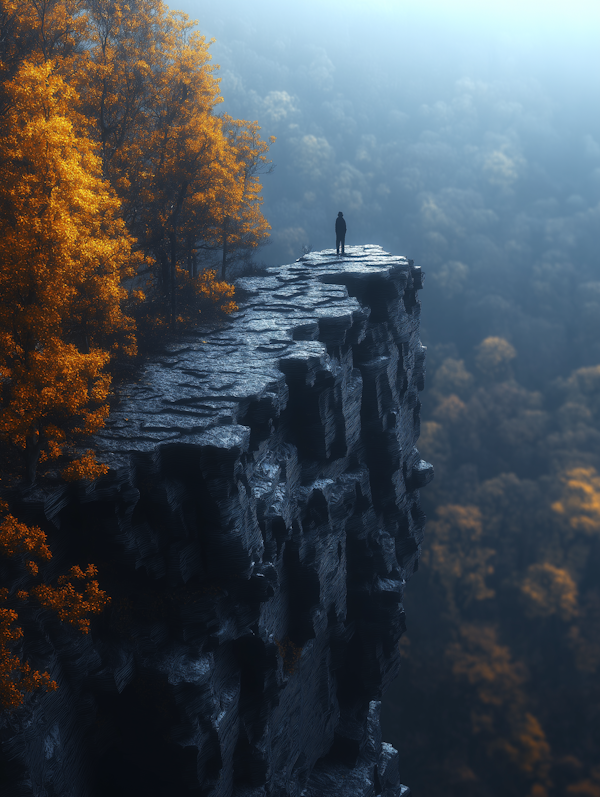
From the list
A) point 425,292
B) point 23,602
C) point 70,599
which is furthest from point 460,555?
point 23,602

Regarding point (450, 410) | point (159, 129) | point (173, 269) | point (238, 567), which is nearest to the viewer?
point (238, 567)

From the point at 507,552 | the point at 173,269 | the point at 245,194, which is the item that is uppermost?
the point at 245,194

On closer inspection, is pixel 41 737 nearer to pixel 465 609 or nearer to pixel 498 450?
pixel 465 609

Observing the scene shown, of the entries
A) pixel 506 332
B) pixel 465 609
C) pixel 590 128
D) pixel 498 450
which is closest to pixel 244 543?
pixel 465 609

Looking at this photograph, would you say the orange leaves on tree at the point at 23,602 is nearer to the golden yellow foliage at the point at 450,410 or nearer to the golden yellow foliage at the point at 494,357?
the golden yellow foliage at the point at 450,410

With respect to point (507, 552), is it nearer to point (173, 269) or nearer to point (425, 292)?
point (425, 292)

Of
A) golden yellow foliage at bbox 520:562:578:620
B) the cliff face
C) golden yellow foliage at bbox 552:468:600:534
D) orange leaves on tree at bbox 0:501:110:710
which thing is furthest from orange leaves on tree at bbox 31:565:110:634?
golden yellow foliage at bbox 552:468:600:534
